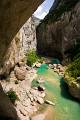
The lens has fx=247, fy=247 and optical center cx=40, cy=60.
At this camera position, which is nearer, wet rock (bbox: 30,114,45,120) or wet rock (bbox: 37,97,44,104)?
wet rock (bbox: 30,114,45,120)

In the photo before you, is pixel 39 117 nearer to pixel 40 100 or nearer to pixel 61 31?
pixel 40 100

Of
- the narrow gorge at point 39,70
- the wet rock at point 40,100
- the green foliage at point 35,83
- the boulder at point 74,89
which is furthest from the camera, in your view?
the green foliage at point 35,83

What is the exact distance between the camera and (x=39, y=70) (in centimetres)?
3834

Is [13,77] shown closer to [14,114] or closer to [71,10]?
[14,114]

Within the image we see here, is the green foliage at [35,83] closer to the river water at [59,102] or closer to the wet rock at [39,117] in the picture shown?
the river water at [59,102]

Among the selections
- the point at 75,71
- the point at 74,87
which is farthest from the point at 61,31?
the point at 74,87

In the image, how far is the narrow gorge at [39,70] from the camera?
967cm

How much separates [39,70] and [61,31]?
13.5 metres

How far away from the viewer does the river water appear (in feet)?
68.8

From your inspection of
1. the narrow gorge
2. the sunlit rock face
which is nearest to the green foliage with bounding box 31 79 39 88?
the narrow gorge

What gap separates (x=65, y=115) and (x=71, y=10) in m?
28.2

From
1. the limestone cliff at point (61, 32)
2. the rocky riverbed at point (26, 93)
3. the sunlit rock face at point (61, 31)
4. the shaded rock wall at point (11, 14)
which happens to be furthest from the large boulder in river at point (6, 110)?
the sunlit rock face at point (61, 31)

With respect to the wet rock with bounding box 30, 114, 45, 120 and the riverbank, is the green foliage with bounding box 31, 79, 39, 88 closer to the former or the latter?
the riverbank

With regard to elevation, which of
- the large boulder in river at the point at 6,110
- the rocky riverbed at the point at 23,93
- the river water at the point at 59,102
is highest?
the large boulder in river at the point at 6,110
